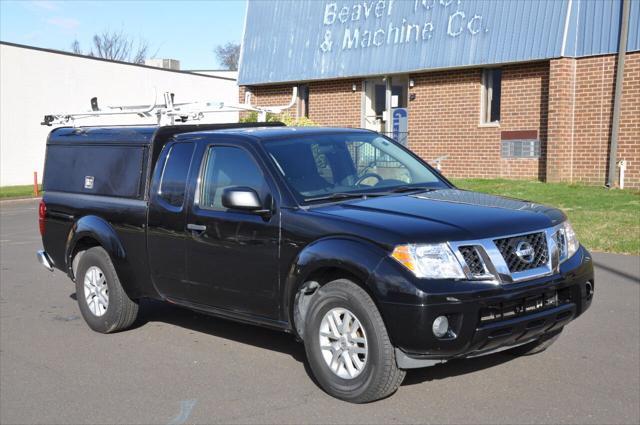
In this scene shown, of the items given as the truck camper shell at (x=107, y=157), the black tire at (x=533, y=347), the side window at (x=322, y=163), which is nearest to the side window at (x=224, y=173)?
the side window at (x=322, y=163)

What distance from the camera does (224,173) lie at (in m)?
6.82

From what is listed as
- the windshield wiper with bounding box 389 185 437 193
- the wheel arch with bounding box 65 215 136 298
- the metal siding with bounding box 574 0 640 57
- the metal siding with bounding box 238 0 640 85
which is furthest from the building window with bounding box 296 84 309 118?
the windshield wiper with bounding box 389 185 437 193

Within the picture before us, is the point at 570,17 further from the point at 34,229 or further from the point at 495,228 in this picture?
the point at 495,228

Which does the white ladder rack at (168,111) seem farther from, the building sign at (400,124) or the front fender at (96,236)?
the building sign at (400,124)

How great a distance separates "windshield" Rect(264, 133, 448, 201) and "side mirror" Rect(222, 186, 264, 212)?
0.31 meters

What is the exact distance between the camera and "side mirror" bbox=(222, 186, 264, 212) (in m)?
6.12

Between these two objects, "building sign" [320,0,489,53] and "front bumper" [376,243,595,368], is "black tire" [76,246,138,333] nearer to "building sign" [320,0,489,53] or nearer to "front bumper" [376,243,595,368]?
"front bumper" [376,243,595,368]

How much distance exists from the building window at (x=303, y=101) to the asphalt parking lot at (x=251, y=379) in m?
18.9

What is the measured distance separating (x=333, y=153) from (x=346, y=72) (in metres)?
18.2

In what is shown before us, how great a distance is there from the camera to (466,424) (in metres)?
5.16

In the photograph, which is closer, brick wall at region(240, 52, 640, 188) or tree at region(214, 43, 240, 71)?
brick wall at region(240, 52, 640, 188)

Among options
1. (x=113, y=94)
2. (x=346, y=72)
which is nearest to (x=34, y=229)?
(x=346, y=72)

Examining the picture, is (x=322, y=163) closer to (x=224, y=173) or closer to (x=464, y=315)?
(x=224, y=173)

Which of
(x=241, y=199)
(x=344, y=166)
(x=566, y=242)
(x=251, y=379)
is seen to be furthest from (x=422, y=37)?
(x=251, y=379)
